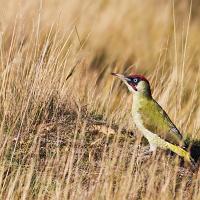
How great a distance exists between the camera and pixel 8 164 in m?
6.64

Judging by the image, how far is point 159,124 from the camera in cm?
721

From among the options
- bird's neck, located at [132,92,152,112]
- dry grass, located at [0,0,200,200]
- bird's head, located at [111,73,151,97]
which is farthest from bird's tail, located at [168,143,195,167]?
bird's head, located at [111,73,151,97]

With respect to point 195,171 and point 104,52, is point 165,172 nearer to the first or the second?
point 195,171

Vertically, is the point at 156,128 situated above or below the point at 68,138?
above

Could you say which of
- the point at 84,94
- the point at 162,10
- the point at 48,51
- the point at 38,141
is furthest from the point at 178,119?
the point at 162,10

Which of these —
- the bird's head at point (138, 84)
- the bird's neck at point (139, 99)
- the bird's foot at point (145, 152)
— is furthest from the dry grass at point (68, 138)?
the bird's head at point (138, 84)

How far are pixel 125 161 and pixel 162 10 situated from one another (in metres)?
10.2

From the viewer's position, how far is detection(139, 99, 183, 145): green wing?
279 inches

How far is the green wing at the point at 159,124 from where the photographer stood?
7097mm

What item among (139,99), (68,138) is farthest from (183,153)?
(68,138)

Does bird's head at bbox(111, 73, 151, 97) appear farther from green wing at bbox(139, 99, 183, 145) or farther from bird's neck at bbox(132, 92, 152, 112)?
green wing at bbox(139, 99, 183, 145)

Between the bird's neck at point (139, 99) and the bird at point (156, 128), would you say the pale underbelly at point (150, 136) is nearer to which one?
the bird at point (156, 128)

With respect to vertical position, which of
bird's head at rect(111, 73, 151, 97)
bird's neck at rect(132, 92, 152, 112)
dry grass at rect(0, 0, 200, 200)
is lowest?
dry grass at rect(0, 0, 200, 200)

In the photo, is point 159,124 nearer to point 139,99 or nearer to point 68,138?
point 139,99
